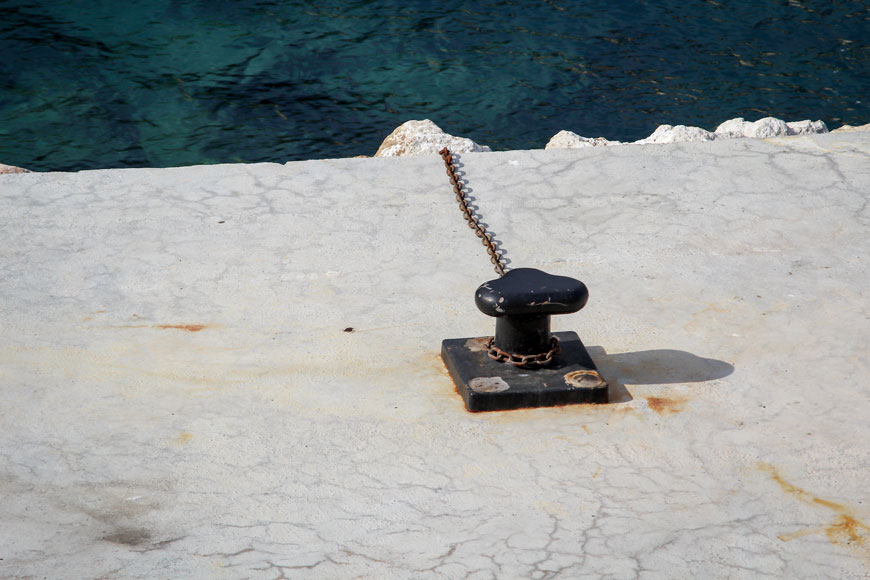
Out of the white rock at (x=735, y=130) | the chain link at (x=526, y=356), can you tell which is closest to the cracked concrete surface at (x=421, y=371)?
the chain link at (x=526, y=356)

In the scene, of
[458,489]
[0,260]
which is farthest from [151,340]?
[458,489]

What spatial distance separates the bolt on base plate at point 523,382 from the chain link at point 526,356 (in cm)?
2

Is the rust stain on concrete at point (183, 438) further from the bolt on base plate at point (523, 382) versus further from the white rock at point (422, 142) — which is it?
the white rock at point (422, 142)

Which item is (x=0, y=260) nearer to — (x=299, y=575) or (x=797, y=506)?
(x=299, y=575)

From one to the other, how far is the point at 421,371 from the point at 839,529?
1.32 metres

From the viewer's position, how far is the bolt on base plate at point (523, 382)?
116 inches

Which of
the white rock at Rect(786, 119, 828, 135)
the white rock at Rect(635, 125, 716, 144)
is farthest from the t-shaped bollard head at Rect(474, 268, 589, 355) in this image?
the white rock at Rect(786, 119, 828, 135)

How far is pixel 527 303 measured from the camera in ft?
9.53

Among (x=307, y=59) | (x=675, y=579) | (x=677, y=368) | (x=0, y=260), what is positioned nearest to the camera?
(x=675, y=579)

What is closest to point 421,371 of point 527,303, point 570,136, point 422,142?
point 527,303

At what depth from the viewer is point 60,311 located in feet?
11.5

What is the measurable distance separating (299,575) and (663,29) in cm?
950

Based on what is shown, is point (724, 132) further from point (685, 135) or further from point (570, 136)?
point (570, 136)

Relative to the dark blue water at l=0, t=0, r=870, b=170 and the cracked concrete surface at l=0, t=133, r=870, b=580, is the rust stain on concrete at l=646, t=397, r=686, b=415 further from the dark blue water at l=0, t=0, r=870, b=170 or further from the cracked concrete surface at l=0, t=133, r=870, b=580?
the dark blue water at l=0, t=0, r=870, b=170
